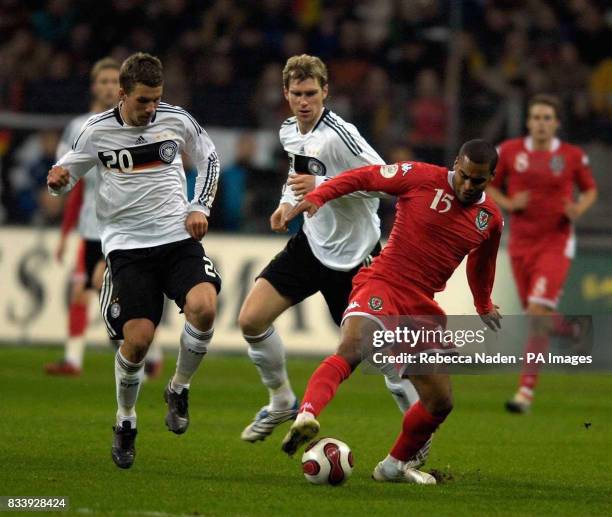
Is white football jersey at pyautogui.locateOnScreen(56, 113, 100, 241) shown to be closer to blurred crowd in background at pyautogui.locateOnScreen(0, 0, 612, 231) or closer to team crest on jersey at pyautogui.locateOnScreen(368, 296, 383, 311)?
blurred crowd in background at pyautogui.locateOnScreen(0, 0, 612, 231)

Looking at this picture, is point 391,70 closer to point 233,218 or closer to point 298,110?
point 233,218

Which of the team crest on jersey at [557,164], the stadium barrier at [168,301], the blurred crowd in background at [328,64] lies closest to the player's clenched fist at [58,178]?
the team crest on jersey at [557,164]

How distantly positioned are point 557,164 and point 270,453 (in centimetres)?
466

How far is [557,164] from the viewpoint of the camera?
11844 millimetres

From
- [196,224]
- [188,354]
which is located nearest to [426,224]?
[196,224]

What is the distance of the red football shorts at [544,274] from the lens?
455 inches

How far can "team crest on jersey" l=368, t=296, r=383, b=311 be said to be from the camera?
6809 mm

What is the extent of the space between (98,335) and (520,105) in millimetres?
5271

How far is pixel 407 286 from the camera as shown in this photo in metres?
6.94

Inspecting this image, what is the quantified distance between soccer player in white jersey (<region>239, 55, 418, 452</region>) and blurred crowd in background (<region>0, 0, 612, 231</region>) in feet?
22.3

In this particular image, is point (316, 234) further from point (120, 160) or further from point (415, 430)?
point (415, 430)

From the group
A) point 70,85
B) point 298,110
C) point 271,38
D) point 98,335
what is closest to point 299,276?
point 298,110

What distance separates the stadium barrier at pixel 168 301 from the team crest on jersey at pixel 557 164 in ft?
9.30

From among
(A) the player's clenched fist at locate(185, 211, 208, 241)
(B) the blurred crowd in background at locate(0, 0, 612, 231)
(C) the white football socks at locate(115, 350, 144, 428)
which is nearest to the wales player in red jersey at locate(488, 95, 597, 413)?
(B) the blurred crowd in background at locate(0, 0, 612, 231)
